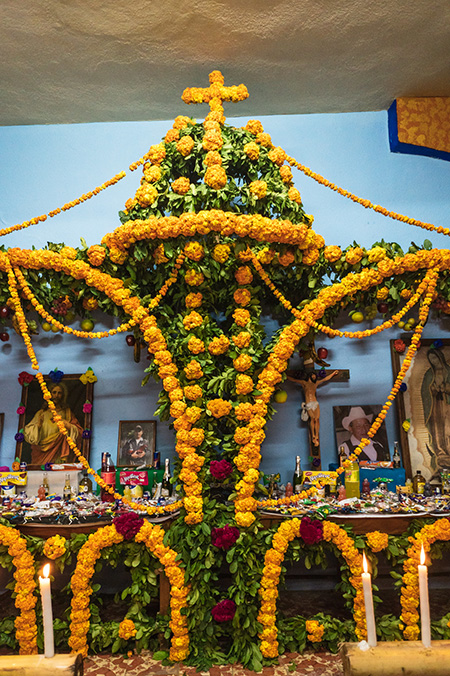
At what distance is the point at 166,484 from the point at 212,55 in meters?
4.47

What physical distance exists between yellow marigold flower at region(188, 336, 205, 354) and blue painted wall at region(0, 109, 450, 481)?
4.91 ft

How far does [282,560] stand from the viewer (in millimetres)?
4238

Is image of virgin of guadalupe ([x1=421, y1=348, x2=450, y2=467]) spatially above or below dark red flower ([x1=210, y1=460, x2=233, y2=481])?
above

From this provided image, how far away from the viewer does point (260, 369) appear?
14.5 feet

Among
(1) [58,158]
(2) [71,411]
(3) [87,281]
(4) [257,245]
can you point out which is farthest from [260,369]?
(1) [58,158]

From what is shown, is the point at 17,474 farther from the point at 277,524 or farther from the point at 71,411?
the point at 277,524

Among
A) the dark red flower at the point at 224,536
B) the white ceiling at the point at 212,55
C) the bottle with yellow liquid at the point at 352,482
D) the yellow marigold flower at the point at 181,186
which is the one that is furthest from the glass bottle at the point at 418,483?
the white ceiling at the point at 212,55

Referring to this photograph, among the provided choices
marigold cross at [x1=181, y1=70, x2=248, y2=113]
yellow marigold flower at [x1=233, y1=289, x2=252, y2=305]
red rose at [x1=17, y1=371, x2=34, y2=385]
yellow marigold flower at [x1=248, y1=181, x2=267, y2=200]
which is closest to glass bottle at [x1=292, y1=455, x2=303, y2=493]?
yellow marigold flower at [x1=233, y1=289, x2=252, y2=305]

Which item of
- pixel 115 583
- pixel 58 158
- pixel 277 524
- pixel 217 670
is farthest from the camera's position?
pixel 58 158

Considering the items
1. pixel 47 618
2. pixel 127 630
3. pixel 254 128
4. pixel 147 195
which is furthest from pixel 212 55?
pixel 127 630

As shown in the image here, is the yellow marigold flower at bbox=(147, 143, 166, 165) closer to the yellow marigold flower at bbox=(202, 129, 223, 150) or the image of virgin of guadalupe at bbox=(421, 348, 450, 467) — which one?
the yellow marigold flower at bbox=(202, 129, 223, 150)

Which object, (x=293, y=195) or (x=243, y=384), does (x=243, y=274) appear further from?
(x=243, y=384)

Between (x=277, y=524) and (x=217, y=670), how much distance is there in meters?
1.25

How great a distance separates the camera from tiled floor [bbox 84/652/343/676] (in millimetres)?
3951
